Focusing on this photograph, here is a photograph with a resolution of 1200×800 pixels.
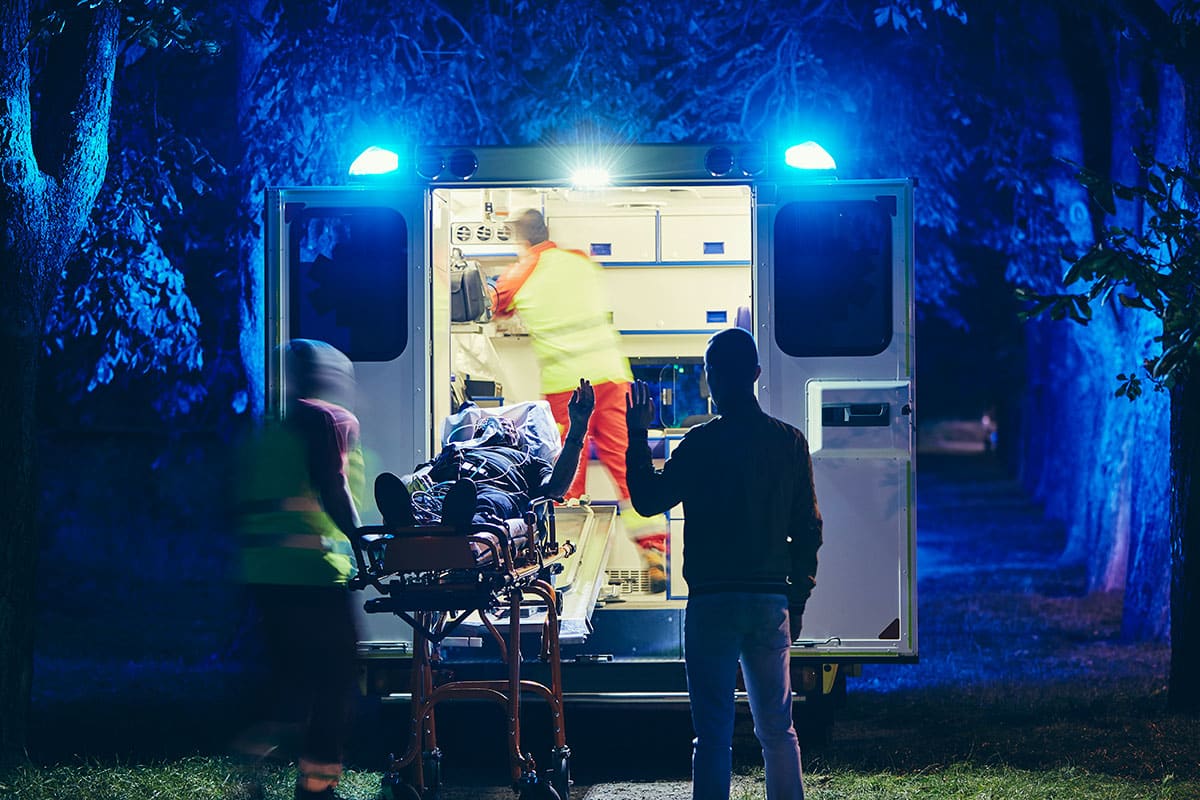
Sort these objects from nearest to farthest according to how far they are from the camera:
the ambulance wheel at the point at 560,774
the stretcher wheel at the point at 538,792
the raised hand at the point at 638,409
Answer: the raised hand at the point at 638,409
the stretcher wheel at the point at 538,792
the ambulance wheel at the point at 560,774

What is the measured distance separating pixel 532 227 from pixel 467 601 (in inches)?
154

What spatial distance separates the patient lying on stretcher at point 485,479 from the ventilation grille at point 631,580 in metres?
1.69

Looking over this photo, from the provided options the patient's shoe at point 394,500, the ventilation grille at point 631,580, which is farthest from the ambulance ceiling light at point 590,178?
the ventilation grille at point 631,580

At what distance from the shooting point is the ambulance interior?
930cm

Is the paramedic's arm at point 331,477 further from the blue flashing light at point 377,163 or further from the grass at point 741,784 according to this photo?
the blue flashing light at point 377,163

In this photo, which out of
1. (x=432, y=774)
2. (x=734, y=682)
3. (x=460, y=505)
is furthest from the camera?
(x=432, y=774)

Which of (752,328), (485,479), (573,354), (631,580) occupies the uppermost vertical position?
(752,328)

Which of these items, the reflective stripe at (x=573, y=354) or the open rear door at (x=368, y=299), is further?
the reflective stripe at (x=573, y=354)

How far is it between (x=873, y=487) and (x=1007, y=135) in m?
8.62

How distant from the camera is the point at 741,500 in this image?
4.65 metres

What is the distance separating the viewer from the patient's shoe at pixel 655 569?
8125mm

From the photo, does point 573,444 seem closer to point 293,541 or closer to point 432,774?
point 293,541

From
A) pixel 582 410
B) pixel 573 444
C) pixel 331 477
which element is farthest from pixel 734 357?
pixel 331 477

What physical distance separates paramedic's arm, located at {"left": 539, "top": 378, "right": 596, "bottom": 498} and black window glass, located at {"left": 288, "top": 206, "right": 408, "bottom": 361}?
0.98 m
